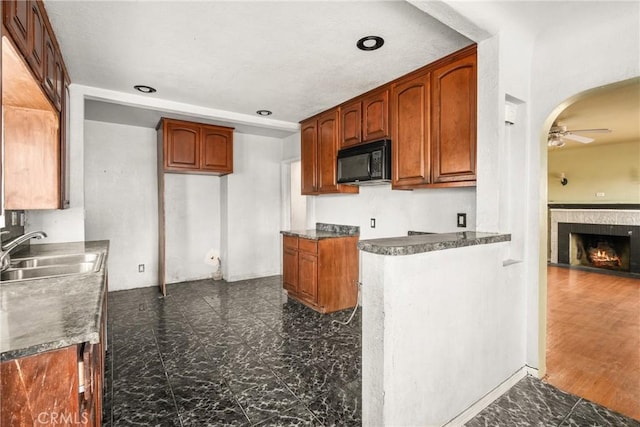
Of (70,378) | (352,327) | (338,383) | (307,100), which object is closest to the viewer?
(70,378)

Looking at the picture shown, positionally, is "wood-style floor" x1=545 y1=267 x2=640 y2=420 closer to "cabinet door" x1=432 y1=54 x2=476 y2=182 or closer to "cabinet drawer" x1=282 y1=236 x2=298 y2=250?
"cabinet door" x1=432 y1=54 x2=476 y2=182

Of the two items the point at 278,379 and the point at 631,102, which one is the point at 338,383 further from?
the point at 631,102

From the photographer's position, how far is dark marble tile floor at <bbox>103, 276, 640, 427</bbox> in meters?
1.88

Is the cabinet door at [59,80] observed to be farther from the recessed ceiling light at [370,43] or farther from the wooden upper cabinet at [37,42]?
the recessed ceiling light at [370,43]

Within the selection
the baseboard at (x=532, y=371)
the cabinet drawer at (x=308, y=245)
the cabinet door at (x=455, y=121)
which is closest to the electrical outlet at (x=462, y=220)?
the cabinet door at (x=455, y=121)

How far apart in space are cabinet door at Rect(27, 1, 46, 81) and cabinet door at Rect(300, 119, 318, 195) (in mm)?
2704

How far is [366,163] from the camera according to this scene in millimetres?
3164

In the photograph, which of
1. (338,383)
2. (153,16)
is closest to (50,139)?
(153,16)

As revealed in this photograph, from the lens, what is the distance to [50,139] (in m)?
2.29

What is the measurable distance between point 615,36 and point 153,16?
9.06ft

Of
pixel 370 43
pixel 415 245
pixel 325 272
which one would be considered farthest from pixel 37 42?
pixel 325 272

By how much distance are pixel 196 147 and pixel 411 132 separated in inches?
114

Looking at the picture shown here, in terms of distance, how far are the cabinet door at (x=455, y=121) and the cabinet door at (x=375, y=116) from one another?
562 mm

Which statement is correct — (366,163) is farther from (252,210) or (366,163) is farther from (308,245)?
(252,210)
